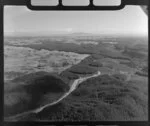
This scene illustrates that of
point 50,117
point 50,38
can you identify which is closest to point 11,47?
point 50,38

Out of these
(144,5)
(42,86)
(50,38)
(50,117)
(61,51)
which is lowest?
(50,117)

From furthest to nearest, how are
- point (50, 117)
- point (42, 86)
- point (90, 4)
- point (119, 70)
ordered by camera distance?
point (119, 70) < point (42, 86) < point (50, 117) < point (90, 4)

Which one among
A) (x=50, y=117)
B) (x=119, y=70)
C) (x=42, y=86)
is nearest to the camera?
(x=50, y=117)

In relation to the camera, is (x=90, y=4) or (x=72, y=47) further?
(x=72, y=47)

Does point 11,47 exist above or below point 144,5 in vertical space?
below

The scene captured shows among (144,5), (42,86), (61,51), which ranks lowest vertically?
(42,86)

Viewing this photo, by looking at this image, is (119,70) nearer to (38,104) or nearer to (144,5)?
(38,104)

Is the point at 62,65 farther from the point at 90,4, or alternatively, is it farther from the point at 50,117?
the point at 90,4

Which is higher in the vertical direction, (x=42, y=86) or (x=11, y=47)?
(x=11, y=47)

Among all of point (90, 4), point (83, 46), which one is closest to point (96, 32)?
point (83, 46)
